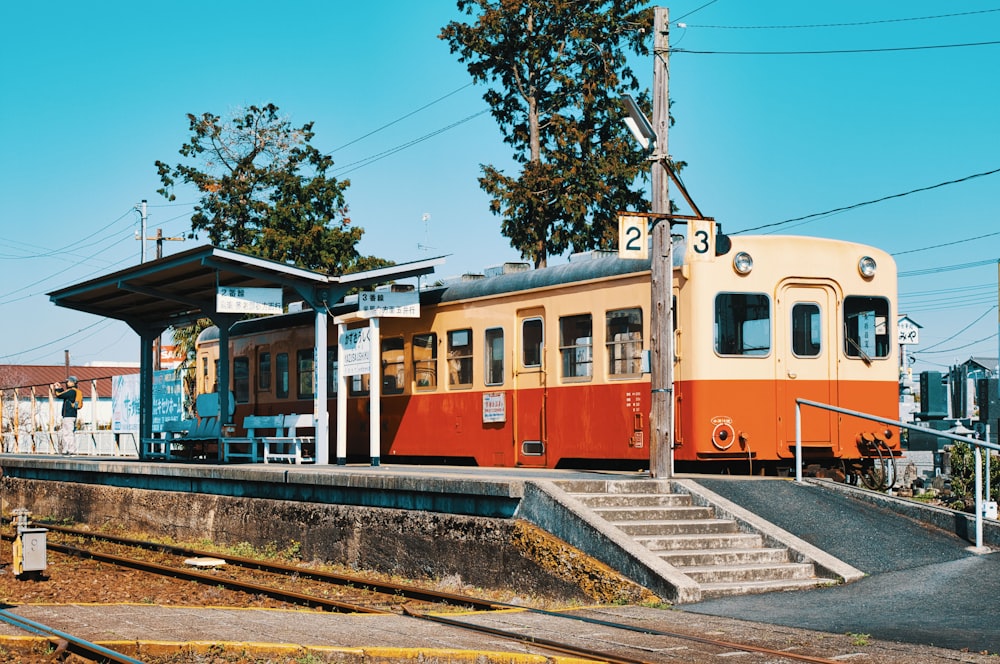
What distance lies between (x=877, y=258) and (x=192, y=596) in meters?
9.41

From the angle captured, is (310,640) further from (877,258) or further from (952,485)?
(952,485)

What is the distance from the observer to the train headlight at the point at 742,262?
50.4 ft

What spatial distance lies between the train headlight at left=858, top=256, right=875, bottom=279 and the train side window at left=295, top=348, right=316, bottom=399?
33.6 feet

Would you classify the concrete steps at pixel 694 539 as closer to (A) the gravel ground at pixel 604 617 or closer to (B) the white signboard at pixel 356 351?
(A) the gravel ground at pixel 604 617

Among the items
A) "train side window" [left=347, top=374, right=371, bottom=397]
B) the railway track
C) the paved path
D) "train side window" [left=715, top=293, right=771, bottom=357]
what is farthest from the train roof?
the railway track

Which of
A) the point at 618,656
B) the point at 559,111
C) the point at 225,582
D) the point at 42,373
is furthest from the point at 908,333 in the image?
the point at 42,373

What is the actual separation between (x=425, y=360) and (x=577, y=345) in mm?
3718

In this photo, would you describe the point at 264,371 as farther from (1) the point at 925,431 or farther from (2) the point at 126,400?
(2) the point at 126,400

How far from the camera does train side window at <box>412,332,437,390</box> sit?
19.5 metres

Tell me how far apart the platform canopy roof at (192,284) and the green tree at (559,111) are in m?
10.3

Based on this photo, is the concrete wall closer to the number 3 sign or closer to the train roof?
the number 3 sign

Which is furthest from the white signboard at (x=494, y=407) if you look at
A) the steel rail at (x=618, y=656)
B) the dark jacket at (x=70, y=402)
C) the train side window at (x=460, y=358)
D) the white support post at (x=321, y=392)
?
the dark jacket at (x=70, y=402)

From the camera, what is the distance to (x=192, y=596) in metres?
13.4

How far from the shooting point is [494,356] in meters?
18.1
